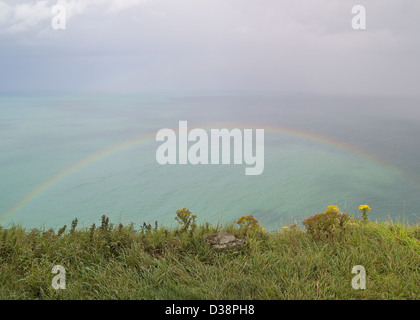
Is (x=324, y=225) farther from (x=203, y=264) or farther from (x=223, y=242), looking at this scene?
(x=203, y=264)

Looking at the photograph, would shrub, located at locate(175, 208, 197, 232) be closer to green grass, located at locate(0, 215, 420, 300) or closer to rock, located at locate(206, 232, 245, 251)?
green grass, located at locate(0, 215, 420, 300)

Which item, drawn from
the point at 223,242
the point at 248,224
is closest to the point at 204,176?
the point at 248,224

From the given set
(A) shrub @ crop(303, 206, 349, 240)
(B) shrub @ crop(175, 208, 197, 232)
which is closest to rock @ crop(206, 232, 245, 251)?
(B) shrub @ crop(175, 208, 197, 232)

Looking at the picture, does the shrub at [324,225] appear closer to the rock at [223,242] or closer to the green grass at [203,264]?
the green grass at [203,264]

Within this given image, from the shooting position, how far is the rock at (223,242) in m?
3.96

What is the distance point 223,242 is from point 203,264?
40cm

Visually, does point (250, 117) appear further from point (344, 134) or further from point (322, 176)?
point (322, 176)

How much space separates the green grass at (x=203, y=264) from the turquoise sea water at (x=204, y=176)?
4.56 m

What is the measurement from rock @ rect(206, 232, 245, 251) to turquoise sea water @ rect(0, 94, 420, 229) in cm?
456

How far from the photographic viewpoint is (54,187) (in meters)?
20.9

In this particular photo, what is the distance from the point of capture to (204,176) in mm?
22500

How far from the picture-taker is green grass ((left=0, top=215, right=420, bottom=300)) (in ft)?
10.4
